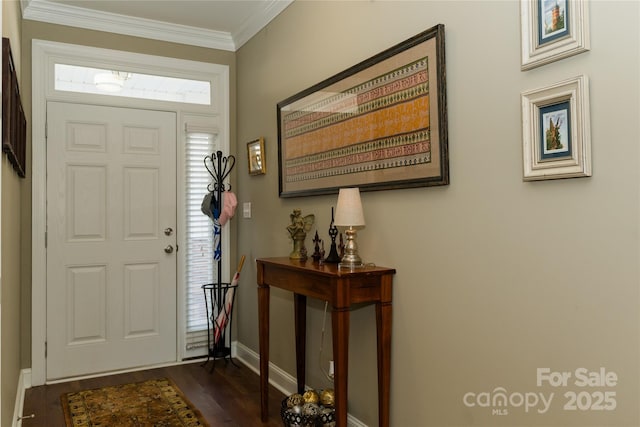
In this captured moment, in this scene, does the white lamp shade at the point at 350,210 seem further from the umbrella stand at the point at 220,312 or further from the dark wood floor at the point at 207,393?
the umbrella stand at the point at 220,312

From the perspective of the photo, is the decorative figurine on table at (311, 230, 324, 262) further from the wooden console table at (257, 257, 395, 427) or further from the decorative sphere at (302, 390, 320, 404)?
the decorative sphere at (302, 390, 320, 404)

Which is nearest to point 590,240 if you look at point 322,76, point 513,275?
point 513,275

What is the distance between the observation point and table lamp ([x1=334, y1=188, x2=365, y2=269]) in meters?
2.38

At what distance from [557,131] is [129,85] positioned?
11.1 feet

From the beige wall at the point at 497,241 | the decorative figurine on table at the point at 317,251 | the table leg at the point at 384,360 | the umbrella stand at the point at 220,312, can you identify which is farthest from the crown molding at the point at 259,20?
the table leg at the point at 384,360

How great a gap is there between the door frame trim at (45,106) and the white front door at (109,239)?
48mm

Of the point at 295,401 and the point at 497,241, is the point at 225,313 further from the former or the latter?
the point at 497,241

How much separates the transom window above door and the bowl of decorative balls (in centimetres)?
264

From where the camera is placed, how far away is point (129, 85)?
159 inches

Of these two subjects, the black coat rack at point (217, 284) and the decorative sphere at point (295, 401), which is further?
the black coat rack at point (217, 284)

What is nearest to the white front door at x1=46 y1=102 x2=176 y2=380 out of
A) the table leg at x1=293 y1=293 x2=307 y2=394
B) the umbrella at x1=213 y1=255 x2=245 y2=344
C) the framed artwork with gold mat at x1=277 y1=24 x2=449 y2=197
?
the umbrella at x1=213 y1=255 x2=245 y2=344

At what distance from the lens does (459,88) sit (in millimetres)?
2035

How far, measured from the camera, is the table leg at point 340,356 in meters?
2.27

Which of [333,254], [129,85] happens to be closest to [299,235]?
[333,254]
